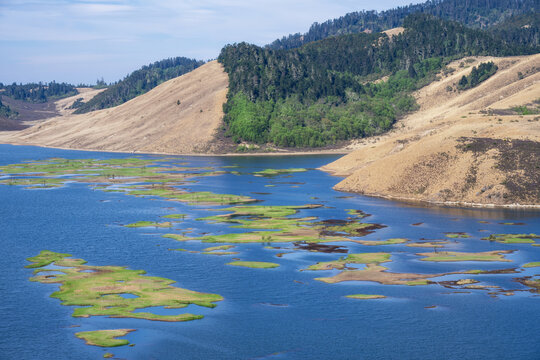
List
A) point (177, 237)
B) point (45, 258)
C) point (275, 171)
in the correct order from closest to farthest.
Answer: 1. point (45, 258)
2. point (177, 237)
3. point (275, 171)

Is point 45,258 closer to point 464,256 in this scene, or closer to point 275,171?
point 464,256

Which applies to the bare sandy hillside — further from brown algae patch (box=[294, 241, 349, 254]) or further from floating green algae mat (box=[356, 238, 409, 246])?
brown algae patch (box=[294, 241, 349, 254])

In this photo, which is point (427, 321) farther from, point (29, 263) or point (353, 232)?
point (29, 263)

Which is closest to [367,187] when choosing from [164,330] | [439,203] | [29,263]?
[439,203]

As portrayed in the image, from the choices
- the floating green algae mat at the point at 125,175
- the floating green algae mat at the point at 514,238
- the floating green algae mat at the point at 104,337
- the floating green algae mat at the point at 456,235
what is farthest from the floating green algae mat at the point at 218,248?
the floating green algae mat at the point at 125,175

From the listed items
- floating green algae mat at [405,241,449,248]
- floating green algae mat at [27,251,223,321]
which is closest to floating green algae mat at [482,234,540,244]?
floating green algae mat at [405,241,449,248]

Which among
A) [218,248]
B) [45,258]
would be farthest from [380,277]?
[45,258]
